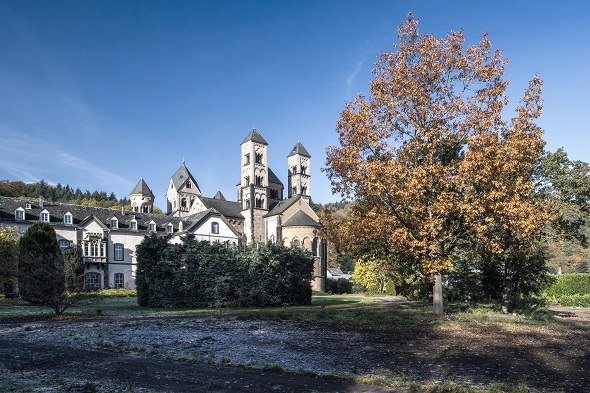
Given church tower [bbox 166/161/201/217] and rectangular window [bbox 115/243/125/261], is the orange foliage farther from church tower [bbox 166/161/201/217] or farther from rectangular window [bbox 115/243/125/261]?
church tower [bbox 166/161/201/217]

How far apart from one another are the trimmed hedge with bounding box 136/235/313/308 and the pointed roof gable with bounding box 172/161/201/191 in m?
62.6

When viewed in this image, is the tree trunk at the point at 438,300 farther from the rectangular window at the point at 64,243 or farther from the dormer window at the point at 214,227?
the rectangular window at the point at 64,243

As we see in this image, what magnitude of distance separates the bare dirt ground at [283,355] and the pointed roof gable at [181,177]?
75886 mm

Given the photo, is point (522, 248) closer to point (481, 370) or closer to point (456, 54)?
point (456, 54)

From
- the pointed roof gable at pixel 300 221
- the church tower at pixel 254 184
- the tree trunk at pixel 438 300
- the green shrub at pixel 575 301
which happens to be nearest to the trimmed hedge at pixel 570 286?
the green shrub at pixel 575 301

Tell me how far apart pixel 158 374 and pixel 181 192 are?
8417 cm

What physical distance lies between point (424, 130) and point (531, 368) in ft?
36.9

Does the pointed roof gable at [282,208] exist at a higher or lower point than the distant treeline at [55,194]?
lower

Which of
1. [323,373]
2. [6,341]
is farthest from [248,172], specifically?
[323,373]

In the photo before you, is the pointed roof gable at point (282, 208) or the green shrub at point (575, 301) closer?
the green shrub at point (575, 301)

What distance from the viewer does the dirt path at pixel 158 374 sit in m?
7.82

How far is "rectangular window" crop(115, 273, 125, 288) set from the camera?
187ft

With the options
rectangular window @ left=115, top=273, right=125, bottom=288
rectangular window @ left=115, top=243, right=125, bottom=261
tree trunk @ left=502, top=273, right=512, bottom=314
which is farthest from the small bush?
tree trunk @ left=502, top=273, right=512, bottom=314

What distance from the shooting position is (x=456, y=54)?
806 inches
